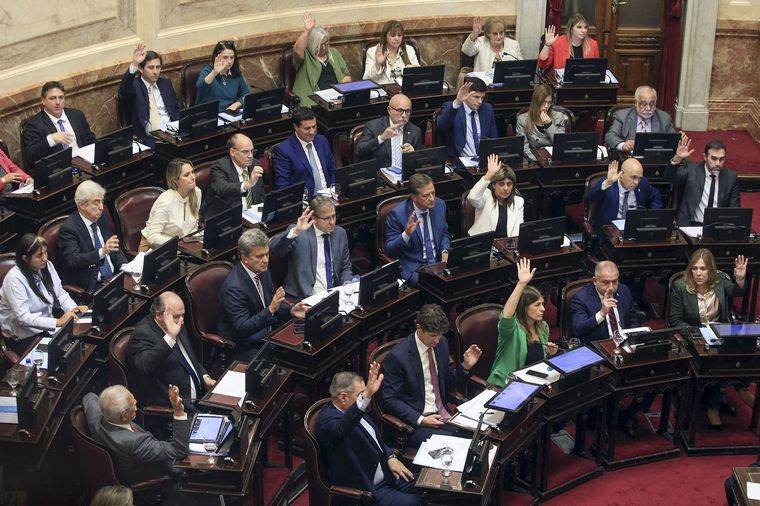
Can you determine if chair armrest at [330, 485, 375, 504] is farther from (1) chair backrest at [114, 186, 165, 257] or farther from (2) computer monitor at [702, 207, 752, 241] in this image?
(2) computer monitor at [702, 207, 752, 241]

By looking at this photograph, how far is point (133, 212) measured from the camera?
8.13m

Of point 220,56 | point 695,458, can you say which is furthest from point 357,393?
point 220,56

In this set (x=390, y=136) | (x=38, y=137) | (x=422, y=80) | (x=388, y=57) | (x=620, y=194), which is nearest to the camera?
(x=38, y=137)

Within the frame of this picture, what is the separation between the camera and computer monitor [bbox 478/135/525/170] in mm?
8953

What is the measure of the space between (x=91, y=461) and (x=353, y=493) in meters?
1.35

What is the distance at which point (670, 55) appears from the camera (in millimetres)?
11383

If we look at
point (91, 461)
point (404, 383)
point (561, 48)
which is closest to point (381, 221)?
point (404, 383)

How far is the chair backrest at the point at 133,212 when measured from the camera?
8.08 metres

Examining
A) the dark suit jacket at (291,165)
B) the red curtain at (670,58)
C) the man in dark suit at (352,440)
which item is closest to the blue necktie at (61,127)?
the dark suit jacket at (291,165)

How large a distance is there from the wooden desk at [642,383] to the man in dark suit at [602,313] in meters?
0.16

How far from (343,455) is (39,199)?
3043 mm

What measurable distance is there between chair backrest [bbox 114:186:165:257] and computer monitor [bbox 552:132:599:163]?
313cm

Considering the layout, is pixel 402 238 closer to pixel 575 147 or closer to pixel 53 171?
pixel 575 147

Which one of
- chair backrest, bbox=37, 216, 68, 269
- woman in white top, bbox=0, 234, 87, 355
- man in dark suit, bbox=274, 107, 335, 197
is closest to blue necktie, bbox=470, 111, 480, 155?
man in dark suit, bbox=274, 107, 335, 197
